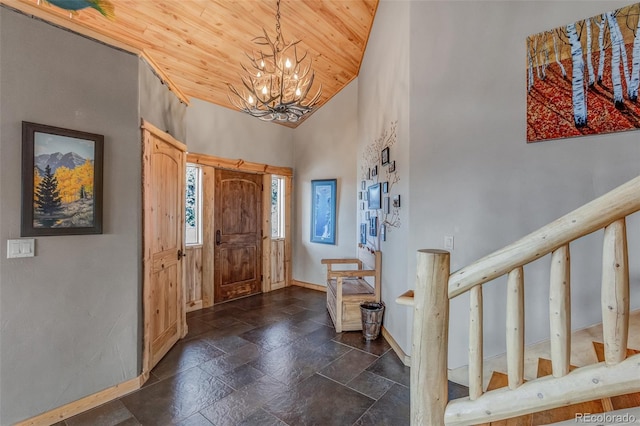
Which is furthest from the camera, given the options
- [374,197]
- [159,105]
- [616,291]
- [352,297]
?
[374,197]

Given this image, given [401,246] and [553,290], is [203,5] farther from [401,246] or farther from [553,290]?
[553,290]

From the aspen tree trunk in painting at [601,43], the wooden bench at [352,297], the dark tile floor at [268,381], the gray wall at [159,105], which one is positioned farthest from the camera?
the wooden bench at [352,297]

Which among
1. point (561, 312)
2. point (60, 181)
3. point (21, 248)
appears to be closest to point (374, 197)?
point (561, 312)

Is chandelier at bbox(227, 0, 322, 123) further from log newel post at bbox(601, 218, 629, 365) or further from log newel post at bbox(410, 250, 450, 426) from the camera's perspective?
log newel post at bbox(601, 218, 629, 365)

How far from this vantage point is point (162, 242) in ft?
9.88

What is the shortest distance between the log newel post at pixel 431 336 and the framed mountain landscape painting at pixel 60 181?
238 cm

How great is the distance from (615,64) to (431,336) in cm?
225

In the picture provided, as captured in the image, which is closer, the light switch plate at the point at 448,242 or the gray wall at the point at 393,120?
the light switch plate at the point at 448,242

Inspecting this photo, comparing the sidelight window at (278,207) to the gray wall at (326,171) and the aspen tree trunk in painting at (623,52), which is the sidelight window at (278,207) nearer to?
the gray wall at (326,171)

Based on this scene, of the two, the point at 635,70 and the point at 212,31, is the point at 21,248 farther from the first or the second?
the point at 635,70

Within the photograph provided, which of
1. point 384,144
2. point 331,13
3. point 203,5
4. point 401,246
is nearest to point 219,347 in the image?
point 401,246

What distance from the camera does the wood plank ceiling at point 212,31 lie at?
2.68m

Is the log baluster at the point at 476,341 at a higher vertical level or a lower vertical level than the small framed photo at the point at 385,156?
lower

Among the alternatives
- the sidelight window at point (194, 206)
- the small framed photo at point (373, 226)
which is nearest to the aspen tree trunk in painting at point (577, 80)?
the small framed photo at point (373, 226)
